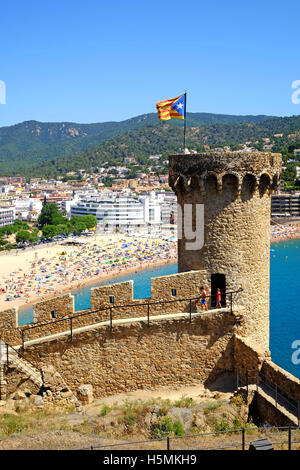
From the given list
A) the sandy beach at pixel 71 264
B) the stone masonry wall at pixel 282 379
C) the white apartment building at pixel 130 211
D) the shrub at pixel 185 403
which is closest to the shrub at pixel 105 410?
the shrub at pixel 185 403

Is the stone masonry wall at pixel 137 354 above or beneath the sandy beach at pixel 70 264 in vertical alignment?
above

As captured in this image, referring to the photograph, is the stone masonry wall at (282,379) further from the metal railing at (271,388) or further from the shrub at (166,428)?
the shrub at (166,428)

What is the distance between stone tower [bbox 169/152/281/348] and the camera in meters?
11.9

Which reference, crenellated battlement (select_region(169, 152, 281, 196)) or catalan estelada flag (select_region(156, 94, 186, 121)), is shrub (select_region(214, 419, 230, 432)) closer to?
crenellated battlement (select_region(169, 152, 281, 196))

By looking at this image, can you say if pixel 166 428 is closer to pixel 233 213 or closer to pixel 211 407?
pixel 211 407

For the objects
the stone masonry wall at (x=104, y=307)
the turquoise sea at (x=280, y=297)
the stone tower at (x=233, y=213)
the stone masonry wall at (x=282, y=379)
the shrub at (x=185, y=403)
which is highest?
the stone tower at (x=233, y=213)

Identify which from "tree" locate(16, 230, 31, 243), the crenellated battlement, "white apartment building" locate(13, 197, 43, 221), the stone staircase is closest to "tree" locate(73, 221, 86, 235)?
"tree" locate(16, 230, 31, 243)

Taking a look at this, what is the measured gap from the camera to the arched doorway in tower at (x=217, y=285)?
1223cm

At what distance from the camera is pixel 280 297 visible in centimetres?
6094

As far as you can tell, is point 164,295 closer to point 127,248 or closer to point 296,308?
point 296,308

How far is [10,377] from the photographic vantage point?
11.0 m

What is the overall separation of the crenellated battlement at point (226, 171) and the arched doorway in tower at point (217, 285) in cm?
224

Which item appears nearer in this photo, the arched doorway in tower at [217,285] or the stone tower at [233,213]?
the stone tower at [233,213]
